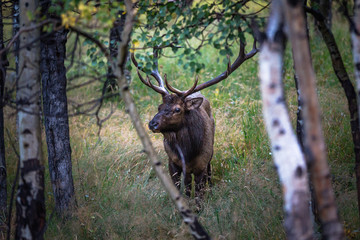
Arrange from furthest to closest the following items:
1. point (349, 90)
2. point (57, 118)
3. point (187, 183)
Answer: point (187, 183), point (57, 118), point (349, 90)

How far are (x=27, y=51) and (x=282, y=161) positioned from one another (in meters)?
2.44

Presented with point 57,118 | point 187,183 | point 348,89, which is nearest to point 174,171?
point 187,183

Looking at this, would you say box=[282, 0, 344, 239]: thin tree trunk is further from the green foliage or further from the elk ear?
the elk ear

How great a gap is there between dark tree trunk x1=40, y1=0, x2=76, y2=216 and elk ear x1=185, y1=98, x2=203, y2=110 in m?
1.85

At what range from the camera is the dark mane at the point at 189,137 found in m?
6.10

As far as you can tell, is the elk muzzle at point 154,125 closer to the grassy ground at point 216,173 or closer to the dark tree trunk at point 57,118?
the grassy ground at point 216,173

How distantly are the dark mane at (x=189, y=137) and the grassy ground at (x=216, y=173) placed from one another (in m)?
0.65

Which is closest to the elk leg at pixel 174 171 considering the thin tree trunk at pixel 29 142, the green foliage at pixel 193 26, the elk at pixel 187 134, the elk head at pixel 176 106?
the elk at pixel 187 134

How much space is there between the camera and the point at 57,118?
505 cm

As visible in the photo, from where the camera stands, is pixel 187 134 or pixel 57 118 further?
pixel 187 134

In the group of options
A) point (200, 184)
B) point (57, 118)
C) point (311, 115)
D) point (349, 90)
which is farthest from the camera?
point (200, 184)

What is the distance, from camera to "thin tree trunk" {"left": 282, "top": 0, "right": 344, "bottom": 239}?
7.83ft

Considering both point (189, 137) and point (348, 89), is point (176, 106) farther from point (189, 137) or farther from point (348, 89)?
point (348, 89)

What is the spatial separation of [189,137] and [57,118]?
2025mm
